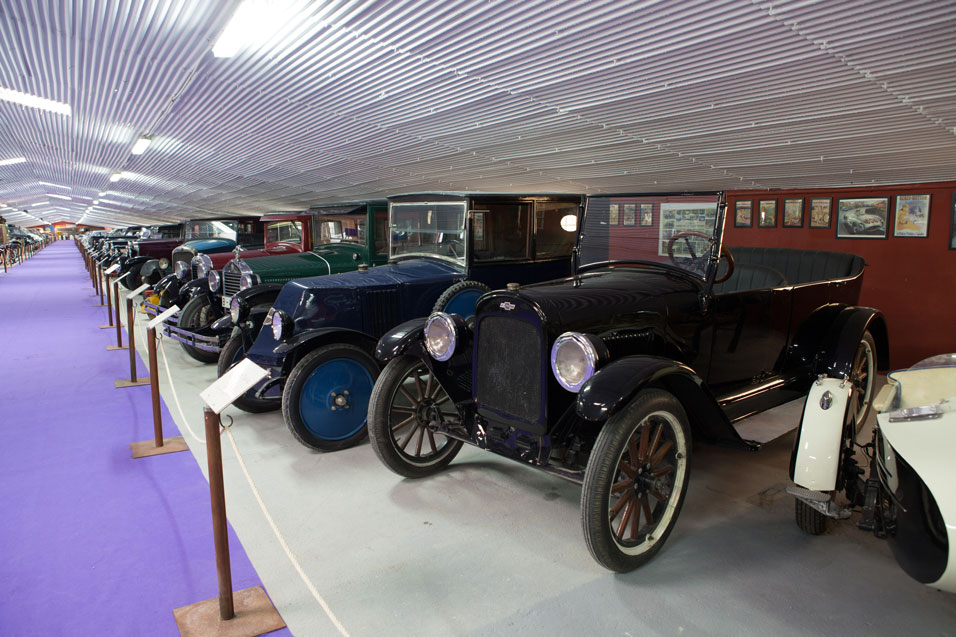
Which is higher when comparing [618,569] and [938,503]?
[938,503]

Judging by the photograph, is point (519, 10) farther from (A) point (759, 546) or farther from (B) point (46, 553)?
(B) point (46, 553)

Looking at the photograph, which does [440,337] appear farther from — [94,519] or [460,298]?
[94,519]

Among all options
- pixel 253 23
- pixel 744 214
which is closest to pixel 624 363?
pixel 253 23

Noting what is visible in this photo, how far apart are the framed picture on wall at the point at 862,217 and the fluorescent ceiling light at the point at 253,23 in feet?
16.8

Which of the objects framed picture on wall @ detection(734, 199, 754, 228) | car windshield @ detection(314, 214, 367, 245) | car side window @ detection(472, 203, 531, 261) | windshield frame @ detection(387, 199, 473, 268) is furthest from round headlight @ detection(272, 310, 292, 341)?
framed picture on wall @ detection(734, 199, 754, 228)

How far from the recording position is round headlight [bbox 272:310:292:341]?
4148 mm

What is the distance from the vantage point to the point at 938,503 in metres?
1.81

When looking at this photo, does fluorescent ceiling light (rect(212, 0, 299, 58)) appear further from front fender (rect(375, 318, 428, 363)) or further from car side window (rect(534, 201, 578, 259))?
car side window (rect(534, 201, 578, 259))

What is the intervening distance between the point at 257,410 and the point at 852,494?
12.7 feet

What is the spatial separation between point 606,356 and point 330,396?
1.98 m

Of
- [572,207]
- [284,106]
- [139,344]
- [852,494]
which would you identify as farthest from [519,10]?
[139,344]

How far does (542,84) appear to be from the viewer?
12.7 feet

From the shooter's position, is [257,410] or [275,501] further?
[257,410]

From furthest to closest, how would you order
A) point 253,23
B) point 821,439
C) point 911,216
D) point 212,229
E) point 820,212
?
1. point 212,229
2. point 820,212
3. point 911,216
4. point 253,23
5. point 821,439
